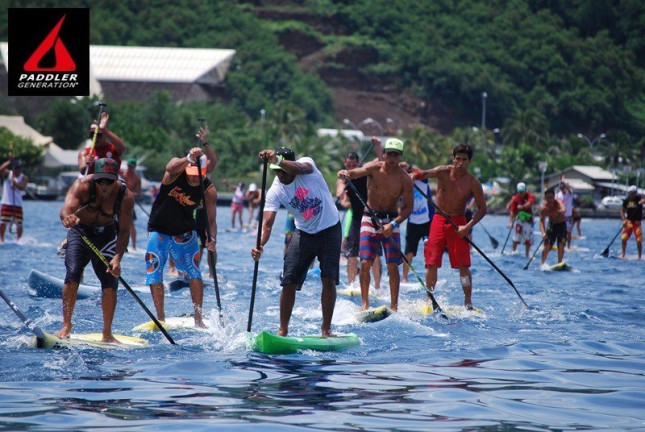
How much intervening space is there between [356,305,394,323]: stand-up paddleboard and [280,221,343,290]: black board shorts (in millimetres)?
1898

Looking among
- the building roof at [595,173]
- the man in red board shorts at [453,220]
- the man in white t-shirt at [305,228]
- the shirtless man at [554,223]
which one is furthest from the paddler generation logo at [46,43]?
the building roof at [595,173]

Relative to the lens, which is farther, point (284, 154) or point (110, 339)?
point (110, 339)

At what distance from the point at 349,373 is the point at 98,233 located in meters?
2.81

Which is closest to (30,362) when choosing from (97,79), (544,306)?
(544,306)

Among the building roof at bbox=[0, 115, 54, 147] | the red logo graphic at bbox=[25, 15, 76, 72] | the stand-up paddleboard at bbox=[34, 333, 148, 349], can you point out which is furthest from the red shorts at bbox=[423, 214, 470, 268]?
the building roof at bbox=[0, 115, 54, 147]

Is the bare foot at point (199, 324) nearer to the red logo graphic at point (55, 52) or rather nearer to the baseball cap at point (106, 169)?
the baseball cap at point (106, 169)

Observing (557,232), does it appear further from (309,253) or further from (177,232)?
(309,253)

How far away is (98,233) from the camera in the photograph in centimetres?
1012

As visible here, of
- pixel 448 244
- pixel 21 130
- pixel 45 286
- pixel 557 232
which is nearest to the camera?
pixel 448 244

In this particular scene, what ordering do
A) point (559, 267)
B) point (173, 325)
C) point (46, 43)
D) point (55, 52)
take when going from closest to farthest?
point (173, 325) → point (559, 267) → point (46, 43) → point (55, 52)

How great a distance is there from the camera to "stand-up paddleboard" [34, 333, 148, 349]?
9609 mm

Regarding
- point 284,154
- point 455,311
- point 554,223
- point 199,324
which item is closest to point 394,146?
point 455,311

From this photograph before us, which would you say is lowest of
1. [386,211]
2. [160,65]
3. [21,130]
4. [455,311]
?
[455,311]

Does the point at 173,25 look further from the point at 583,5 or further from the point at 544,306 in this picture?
the point at 544,306
